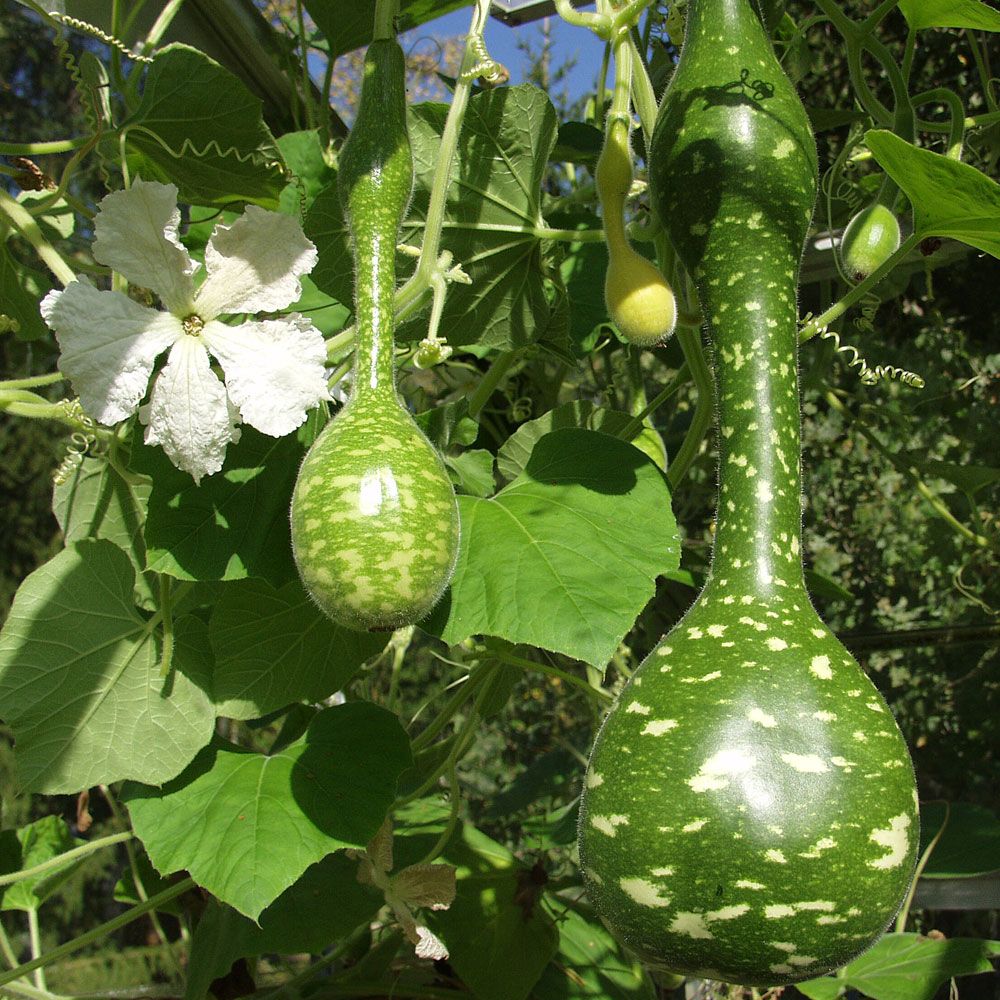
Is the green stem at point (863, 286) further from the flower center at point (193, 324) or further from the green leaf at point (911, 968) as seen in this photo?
the green leaf at point (911, 968)

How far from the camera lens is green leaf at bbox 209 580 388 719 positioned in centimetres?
96

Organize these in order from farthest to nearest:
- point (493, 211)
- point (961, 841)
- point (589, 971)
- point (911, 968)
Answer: point (961, 841) < point (589, 971) < point (911, 968) < point (493, 211)

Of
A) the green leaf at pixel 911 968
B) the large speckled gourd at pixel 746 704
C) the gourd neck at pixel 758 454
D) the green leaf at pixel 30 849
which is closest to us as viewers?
the large speckled gourd at pixel 746 704

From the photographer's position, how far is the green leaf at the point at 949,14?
2.83 ft

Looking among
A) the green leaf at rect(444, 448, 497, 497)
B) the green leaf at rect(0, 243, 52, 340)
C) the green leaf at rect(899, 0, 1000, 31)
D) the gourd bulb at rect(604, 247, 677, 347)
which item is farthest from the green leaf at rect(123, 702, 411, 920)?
the green leaf at rect(899, 0, 1000, 31)

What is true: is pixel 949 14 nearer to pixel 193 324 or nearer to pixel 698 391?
pixel 698 391

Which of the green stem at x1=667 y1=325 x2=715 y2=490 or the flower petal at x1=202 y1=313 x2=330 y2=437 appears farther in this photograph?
the green stem at x1=667 y1=325 x2=715 y2=490

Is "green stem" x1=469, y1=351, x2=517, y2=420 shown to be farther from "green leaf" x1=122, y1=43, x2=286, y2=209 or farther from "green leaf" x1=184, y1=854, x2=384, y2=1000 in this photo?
"green leaf" x1=184, y1=854, x2=384, y2=1000

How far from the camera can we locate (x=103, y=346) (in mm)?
761

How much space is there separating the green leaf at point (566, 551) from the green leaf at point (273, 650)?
0.63 feet

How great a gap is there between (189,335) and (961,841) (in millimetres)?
1232

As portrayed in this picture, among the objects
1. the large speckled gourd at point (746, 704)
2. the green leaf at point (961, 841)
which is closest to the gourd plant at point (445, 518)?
the large speckled gourd at point (746, 704)

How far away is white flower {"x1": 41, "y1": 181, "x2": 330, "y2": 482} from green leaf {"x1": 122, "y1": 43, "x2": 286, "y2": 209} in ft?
0.97

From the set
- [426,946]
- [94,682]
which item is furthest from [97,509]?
[426,946]
